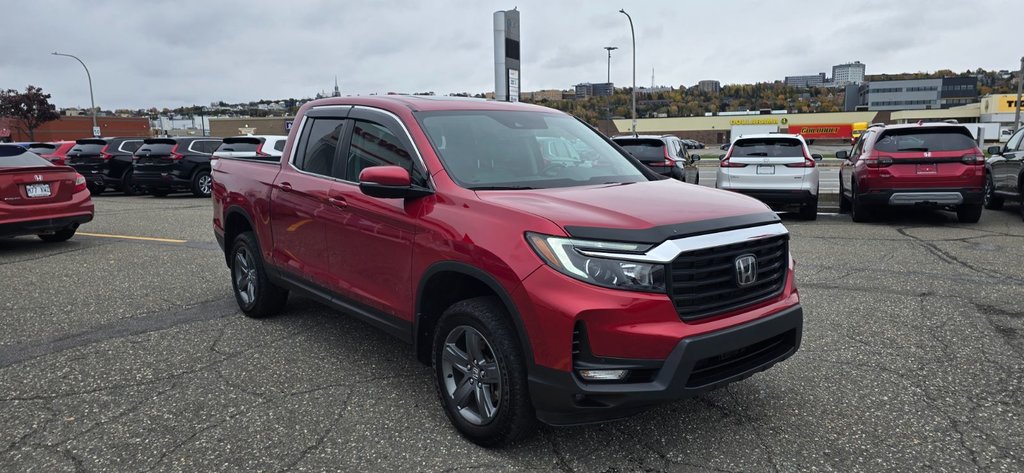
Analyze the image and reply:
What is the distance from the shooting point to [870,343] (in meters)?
4.87

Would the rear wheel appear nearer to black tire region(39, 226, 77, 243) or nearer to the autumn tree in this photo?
black tire region(39, 226, 77, 243)

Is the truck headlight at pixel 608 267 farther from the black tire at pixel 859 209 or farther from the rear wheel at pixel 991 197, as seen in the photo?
the rear wheel at pixel 991 197

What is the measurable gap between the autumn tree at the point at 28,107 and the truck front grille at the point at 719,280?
73.3 metres

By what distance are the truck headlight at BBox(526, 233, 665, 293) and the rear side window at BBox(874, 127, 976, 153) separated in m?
9.12

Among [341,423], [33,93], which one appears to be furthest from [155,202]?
[33,93]

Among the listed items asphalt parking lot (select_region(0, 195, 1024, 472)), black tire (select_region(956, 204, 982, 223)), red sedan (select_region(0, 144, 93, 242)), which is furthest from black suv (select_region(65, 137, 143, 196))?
black tire (select_region(956, 204, 982, 223))

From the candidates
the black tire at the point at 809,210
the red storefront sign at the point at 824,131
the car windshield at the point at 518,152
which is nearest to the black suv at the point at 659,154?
the black tire at the point at 809,210

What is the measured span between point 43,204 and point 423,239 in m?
7.90

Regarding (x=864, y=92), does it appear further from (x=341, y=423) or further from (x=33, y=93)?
(x=341, y=423)

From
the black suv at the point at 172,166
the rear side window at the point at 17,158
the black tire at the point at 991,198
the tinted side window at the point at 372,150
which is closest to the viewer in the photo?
the tinted side window at the point at 372,150

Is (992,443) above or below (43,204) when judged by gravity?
below

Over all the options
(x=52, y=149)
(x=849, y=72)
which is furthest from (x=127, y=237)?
(x=849, y=72)

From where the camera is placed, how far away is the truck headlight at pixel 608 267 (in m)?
2.88

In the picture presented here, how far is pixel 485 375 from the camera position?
130 inches
